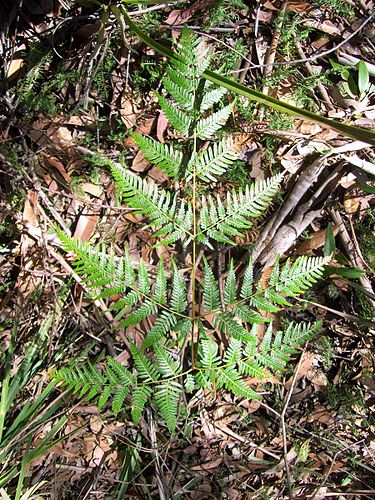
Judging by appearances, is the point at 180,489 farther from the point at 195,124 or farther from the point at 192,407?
the point at 195,124

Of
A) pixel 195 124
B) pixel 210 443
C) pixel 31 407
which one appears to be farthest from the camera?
pixel 210 443

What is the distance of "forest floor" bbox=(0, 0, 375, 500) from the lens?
2.24 metres

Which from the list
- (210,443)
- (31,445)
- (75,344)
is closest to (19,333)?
(75,344)

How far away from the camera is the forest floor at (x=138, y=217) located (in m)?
2.24

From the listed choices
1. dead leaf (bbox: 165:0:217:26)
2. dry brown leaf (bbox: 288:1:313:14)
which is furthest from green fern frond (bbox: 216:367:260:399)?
dry brown leaf (bbox: 288:1:313:14)

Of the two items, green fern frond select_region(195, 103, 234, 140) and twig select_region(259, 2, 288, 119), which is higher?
twig select_region(259, 2, 288, 119)

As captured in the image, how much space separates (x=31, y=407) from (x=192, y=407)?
780mm

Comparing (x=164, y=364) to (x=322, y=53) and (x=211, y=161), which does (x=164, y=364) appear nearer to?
(x=211, y=161)

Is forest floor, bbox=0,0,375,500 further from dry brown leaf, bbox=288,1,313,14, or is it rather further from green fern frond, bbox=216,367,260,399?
green fern frond, bbox=216,367,260,399

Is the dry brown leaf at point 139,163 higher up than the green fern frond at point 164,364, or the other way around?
the dry brown leaf at point 139,163

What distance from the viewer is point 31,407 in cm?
222

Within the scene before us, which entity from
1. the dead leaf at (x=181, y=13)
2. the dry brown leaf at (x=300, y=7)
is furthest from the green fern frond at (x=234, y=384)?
the dry brown leaf at (x=300, y=7)

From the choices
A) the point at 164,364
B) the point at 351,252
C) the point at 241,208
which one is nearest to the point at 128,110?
the point at 241,208

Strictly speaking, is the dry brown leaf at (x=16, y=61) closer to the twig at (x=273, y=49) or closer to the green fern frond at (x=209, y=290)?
the twig at (x=273, y=49)
